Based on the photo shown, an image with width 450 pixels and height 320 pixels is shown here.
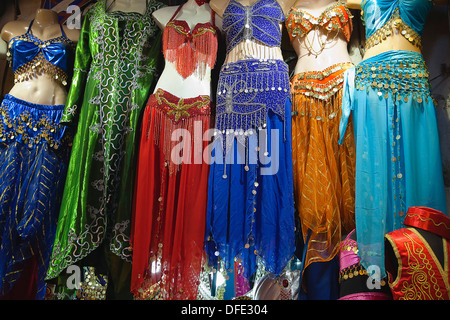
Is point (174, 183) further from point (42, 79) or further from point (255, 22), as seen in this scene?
point (42, 79)

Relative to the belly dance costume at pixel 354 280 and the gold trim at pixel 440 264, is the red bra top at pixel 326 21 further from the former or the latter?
the gold trim at pixel 440 264

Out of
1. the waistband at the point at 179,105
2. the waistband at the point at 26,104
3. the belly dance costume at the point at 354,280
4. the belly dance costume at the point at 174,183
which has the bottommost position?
the belly dance costume at the point at 354,280

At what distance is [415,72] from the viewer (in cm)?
196

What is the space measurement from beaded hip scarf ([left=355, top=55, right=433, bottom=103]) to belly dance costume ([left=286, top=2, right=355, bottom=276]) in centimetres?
14

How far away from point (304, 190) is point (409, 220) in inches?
20.8

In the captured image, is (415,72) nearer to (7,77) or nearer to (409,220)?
(409,220)

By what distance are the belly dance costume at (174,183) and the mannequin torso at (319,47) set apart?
1.56ft

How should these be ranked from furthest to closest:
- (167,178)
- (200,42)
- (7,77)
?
(7,77)
(200,42)
(167,178)

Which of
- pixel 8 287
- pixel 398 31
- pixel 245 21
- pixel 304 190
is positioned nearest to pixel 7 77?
pixel 8 287

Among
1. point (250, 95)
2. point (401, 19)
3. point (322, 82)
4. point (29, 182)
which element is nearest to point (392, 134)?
point (322, 82)

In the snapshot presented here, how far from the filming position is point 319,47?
7.27 feet

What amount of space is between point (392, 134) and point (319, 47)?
61 cm

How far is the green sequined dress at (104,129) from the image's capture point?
84.3 inches

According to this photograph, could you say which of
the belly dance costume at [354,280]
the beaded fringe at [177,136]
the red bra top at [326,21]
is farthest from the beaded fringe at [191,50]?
the belly dance costume at [354,280]
